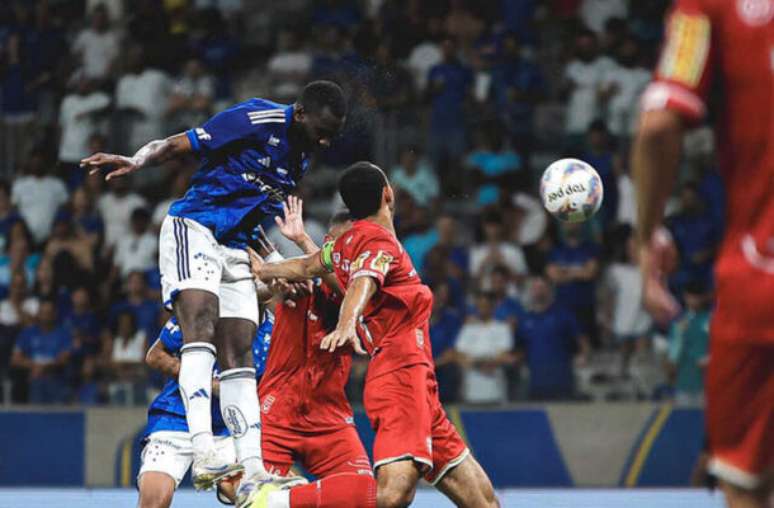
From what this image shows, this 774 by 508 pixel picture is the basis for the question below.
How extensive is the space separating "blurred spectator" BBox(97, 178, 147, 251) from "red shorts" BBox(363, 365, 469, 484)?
8.74 m

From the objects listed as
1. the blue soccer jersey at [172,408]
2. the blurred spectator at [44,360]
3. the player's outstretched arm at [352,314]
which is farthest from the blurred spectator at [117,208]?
the player's outstretched arm at [352,314]

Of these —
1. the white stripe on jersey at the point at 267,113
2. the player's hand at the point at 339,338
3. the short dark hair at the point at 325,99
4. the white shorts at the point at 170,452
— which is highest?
the short dark hair at the point at 325,99

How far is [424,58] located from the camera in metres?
16.3

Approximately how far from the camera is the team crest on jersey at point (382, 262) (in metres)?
6.90

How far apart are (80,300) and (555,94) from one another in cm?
564

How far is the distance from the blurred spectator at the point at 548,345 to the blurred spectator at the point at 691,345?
0.84 metres

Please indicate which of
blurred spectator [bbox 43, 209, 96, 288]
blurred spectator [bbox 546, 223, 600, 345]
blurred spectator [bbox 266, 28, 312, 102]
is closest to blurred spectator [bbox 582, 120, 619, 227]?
blurred spectator [bbox 546, 223, 600, 345]

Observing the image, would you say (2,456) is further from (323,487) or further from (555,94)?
(323,487)

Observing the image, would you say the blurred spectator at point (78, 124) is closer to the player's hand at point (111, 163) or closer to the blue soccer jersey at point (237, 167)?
the blue soccer jersey at point (237, 167)

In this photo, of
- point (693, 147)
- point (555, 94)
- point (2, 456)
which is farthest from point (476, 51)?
point (2, 456)

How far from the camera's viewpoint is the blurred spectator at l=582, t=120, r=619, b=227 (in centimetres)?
1427

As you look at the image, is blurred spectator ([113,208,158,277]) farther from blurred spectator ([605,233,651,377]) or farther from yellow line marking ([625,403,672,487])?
yellow line marking ([625,403,672,487])

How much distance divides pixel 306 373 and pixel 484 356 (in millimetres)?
5600

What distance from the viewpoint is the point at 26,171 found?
16250mm
